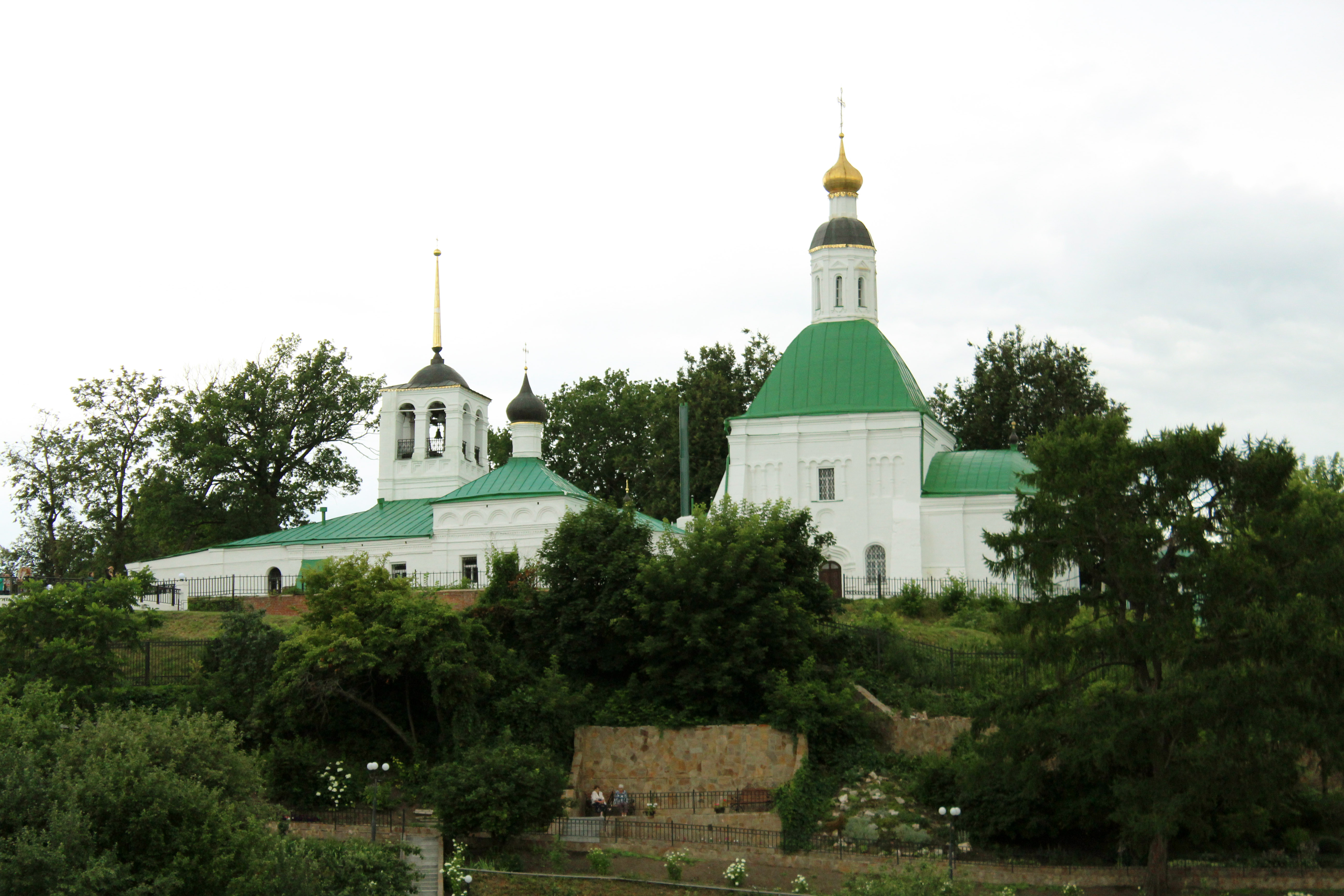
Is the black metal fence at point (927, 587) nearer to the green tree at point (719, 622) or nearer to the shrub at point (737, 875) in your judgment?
the green tree at point (719, 622)

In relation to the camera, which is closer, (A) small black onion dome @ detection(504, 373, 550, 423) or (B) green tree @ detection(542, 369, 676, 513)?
(A) small black onion dome @ detection(504, 373, 550, 423)

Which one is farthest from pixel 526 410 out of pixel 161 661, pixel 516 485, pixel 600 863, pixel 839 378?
pixel 600 863

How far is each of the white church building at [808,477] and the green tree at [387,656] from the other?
10.0 meters

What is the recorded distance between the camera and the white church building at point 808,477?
131ft

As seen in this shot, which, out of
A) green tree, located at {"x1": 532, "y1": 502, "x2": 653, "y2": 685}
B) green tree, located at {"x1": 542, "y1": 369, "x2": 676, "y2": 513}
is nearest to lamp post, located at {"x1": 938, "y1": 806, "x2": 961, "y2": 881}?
green tree, located at {"x1": 532, "y1": 502, "x2": 653, "y2": 685}

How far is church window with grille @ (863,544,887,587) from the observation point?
132 feet

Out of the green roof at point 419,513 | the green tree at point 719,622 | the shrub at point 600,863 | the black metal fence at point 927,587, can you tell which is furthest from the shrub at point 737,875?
the green roof at point 419,513

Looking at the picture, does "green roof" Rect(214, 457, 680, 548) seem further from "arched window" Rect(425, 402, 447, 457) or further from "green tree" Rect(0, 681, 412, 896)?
"green tree" Rect(0, 681, 412, 896)

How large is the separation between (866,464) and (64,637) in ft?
72.4

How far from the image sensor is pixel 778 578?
29.7 meters

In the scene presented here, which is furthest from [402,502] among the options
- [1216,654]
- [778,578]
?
[1216,654]

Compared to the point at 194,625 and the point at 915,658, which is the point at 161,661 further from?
the point at 915,658

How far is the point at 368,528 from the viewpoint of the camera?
42.6m

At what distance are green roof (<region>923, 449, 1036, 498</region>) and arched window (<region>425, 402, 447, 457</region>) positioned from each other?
15339 mm
